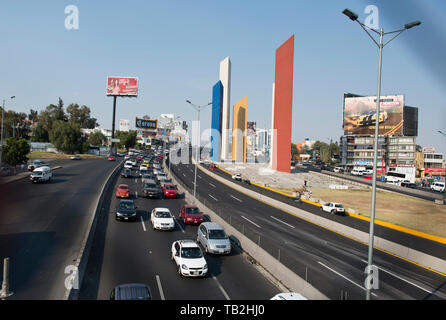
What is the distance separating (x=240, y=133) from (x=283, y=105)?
29.4 metres

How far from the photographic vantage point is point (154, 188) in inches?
1373

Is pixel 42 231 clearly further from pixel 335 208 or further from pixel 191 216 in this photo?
pixel 335 208

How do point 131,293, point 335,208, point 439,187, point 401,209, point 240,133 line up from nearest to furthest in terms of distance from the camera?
point 131,293 < point 335,208 < point 401,209 < point 439,187 < point 240,133

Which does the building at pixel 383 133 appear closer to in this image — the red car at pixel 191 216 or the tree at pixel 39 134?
the red car at pixel 191 216

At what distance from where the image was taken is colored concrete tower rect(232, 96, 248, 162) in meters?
93.6

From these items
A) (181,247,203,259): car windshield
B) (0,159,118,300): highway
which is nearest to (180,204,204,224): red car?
(0,159,118,300): highway

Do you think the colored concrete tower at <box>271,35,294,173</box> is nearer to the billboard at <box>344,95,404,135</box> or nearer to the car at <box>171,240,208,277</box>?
the billboard at <box>344,95,404,135</box>

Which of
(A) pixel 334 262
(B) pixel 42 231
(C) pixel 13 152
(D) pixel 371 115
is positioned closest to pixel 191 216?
(B) pixel 42 231

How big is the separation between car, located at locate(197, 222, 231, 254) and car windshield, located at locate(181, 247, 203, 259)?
2560mm

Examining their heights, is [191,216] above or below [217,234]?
below

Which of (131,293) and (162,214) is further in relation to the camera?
(162,214)

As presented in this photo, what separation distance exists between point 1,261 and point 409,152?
101 metres

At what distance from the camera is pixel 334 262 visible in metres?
17.8

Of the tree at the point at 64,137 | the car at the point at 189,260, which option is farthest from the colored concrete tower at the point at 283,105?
the tree at the point at 64,137
